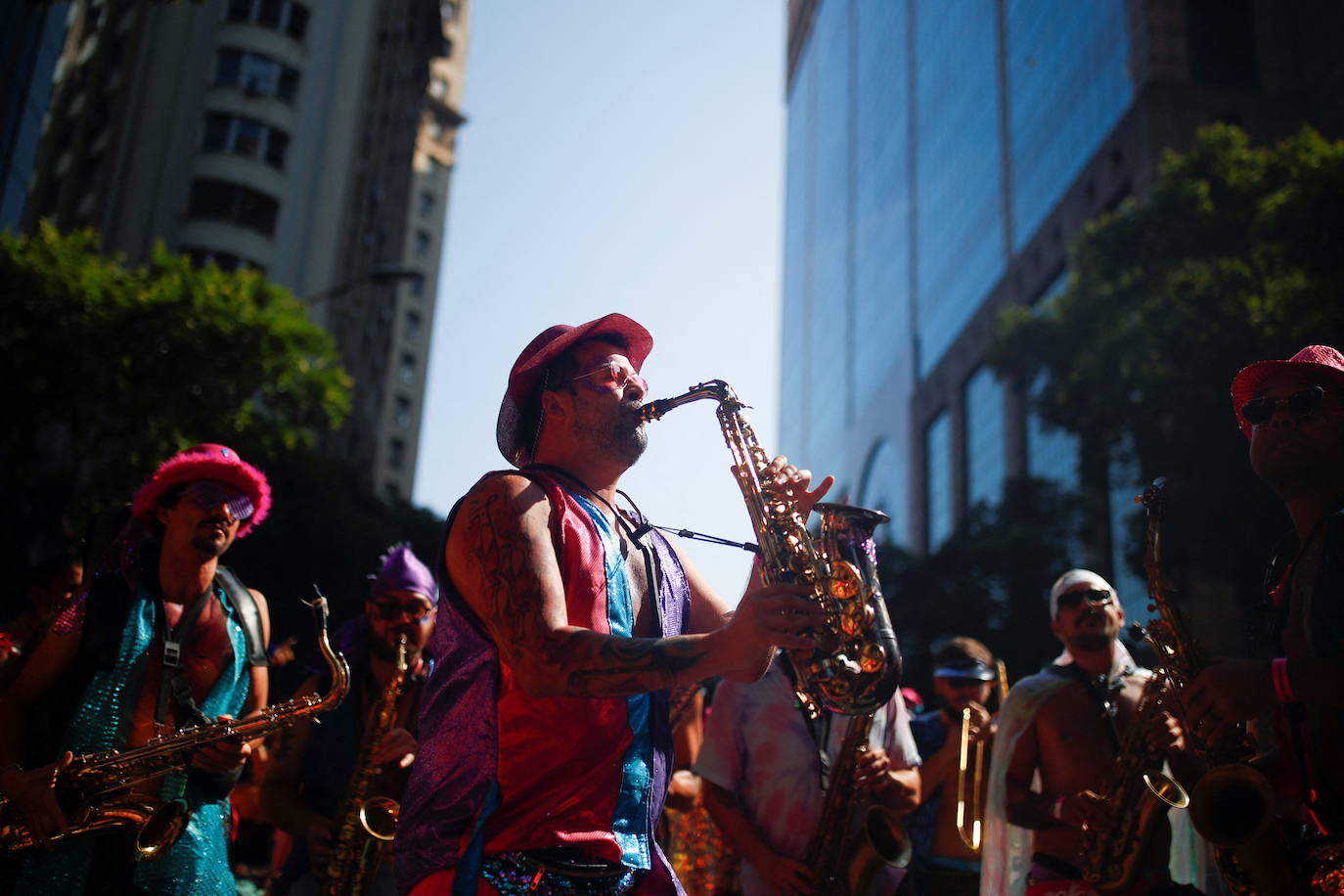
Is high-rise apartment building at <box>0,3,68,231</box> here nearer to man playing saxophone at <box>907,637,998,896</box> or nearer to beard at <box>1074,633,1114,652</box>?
man playing saxophone at <box>907,637,998,896</box>

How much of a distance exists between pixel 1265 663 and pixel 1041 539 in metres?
37.7

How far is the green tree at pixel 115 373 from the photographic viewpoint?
21.9 metres

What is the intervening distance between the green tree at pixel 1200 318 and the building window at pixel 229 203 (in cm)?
2791

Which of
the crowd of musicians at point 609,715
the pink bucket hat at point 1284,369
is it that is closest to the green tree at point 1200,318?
the crowd of musicians at point 609,715

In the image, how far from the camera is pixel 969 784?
7234 mm

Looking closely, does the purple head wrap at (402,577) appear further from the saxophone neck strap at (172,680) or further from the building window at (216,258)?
the building window at (216,258)

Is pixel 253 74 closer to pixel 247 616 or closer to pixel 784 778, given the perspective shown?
pixel 247 616

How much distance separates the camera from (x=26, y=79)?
20.5 metres

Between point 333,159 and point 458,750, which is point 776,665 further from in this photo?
point 333,159

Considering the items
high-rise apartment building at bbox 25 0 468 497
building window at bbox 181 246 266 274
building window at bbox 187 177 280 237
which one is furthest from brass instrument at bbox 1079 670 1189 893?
building window at bbox 187 177 280 237

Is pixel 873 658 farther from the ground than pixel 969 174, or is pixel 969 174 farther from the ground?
pixel 969 174

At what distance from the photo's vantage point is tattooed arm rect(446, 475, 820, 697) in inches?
113

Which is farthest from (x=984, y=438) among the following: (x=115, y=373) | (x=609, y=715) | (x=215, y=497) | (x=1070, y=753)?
(x=609, y=715)

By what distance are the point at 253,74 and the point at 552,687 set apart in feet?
148
